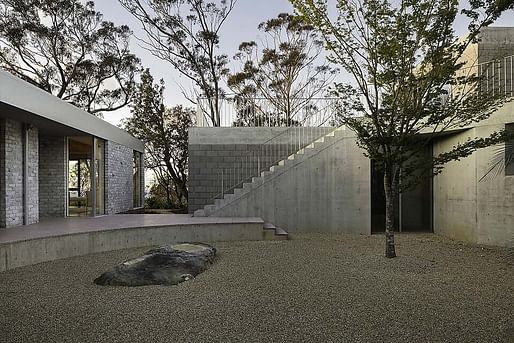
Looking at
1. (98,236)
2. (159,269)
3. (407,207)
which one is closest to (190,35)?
(407,207)

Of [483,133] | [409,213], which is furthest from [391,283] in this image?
[409,213]

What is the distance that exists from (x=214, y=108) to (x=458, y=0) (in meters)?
10.7

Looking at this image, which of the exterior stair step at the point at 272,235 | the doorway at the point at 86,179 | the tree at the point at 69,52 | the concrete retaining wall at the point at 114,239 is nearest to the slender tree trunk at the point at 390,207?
the exterior stair step at the point at 272,235

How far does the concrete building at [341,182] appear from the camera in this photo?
374 inches

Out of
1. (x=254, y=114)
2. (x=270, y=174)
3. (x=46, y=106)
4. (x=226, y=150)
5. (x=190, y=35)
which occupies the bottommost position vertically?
(x=270, y=174)

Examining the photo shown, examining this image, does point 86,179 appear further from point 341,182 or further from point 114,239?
point 341,182

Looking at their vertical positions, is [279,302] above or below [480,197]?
below

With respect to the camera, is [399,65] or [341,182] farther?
[341,182]

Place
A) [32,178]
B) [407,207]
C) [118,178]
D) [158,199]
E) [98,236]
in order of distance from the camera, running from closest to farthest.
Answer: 1. [98,236]
2. [32,178]
3. [407,207]
4. [118,178]
5. [158,199]

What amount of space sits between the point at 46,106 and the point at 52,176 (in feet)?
13.2

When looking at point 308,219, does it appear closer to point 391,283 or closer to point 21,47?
point 391,283

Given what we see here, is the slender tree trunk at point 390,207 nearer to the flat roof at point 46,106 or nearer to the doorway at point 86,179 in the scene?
the flat roof at point 46,106

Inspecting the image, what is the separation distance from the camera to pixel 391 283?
5.89m

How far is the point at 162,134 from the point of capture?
2020cm
